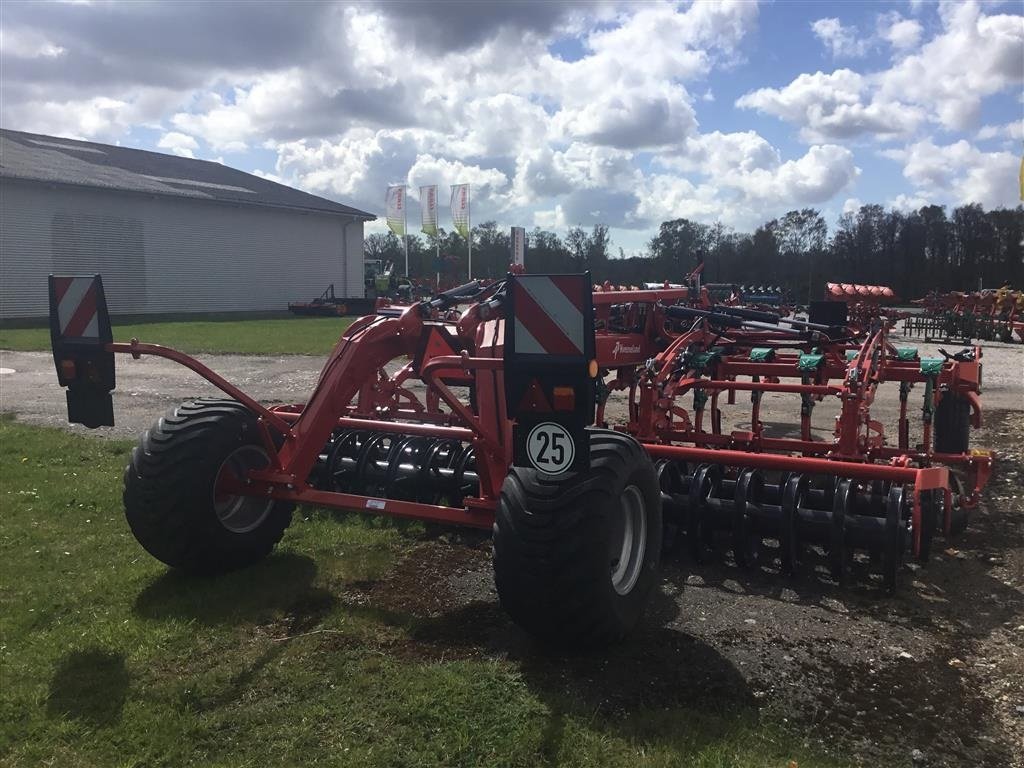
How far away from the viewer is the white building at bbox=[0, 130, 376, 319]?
33.5m

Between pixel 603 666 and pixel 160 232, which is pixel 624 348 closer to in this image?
pixel 603 666

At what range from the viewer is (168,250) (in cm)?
3847

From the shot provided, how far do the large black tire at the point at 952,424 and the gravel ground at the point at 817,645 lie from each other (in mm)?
1867

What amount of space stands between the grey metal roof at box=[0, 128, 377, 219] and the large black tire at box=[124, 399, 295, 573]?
33.8m

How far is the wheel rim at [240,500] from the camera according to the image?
464 centimetres

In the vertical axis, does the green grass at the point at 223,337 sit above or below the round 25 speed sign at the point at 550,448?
above

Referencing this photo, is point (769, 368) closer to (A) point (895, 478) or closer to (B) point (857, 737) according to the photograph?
(A) point (895, 478)

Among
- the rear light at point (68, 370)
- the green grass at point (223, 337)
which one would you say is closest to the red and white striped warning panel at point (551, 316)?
the rear light at point (68, 370)

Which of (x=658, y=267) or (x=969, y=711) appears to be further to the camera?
(x=658, y=267)

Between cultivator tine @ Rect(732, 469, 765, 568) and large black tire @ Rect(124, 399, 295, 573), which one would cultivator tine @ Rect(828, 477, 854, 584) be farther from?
large black tire @ Rect(124, 399, 295, 573)

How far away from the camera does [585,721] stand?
3.18 metres

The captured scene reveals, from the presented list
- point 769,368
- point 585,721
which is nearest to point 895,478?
point 585,721

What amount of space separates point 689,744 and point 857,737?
26.9 inches

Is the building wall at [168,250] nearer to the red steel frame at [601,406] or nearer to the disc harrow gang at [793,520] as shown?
the red steel frame at [601,406]
